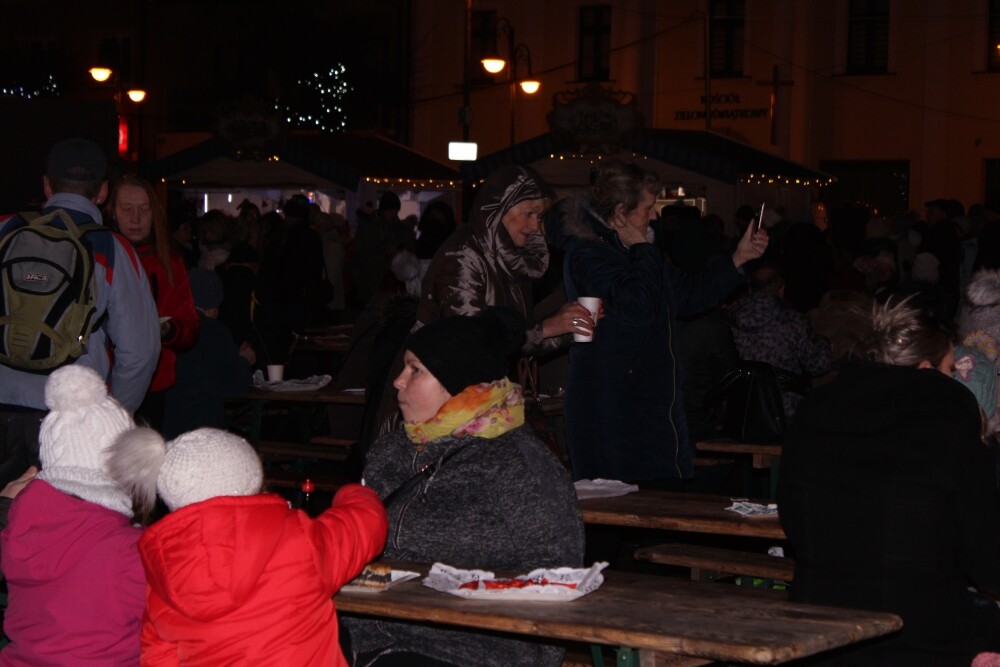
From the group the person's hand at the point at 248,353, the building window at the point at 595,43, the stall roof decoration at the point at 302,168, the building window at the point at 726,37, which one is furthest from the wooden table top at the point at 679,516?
the building window at the point at 595,43

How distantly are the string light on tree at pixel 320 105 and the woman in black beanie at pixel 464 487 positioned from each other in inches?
1298

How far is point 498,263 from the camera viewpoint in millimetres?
5676

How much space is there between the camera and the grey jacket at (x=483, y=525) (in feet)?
12.8

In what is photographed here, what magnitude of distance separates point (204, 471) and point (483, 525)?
0.87 meters

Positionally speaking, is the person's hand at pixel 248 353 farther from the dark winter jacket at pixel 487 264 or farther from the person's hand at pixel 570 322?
the person's hand at pixel 570 322

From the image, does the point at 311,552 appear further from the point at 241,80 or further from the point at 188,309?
the point at 241,80

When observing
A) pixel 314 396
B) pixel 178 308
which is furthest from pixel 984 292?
pixel 314 396

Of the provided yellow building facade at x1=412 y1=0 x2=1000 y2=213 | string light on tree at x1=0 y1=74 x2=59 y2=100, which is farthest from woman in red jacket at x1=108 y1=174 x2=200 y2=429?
string light on tree at x1=0 y1=74 x2=59 y2=100

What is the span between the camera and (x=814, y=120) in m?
33.5

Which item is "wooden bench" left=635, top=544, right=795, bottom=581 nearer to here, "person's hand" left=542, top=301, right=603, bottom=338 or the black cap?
"person's hand" left=542, top=301, right=603, bottom=338

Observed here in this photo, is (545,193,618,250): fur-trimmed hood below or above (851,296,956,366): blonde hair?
above

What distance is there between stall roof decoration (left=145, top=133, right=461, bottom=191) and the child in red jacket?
19.4 m

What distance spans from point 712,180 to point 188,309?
1316 centimetres

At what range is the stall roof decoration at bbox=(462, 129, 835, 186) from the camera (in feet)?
62.2
